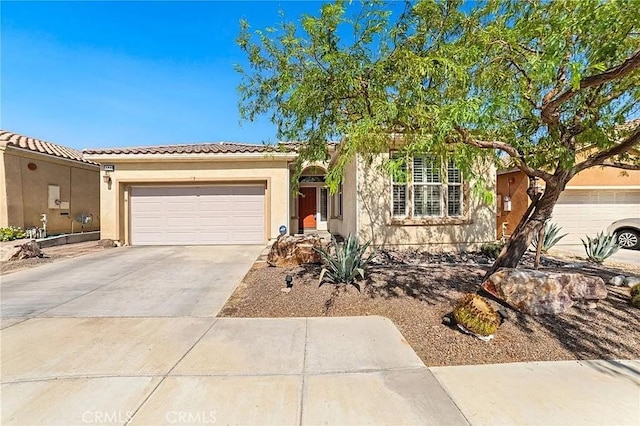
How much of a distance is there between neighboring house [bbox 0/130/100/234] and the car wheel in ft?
73.5

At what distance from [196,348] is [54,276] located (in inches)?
237

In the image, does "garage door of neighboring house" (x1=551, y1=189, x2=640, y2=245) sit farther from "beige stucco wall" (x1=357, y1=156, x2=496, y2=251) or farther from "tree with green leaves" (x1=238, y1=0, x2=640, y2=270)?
"tree with green leaves" (x1=238, y1=0, x2=640, y2=270)

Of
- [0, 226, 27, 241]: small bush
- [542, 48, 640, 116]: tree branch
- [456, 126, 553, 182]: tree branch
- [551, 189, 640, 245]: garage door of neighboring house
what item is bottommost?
[0, 226, 27, 241]: small bush

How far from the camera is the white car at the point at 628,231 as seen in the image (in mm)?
10688

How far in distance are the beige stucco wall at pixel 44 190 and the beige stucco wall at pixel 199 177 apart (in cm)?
299

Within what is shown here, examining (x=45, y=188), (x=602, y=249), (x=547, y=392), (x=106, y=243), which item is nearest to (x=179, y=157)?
(x=106, y=243)

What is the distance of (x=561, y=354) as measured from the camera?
3.53 metres

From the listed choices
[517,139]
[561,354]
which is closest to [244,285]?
[561,354]

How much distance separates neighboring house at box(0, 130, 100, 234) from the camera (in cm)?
1157

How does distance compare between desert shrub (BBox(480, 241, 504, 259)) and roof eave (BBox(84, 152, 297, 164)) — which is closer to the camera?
desert shrub (BBox(480, 241, 504, 259))

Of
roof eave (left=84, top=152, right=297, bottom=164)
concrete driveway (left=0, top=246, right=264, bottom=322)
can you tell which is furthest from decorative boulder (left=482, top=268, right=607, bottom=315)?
roof eave (left=84, top=152, right=297, bottom=164)

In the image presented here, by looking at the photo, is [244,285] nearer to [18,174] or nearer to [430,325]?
[430,325]

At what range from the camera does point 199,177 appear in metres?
12.4

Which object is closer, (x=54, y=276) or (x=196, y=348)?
(x=196, y=348)
